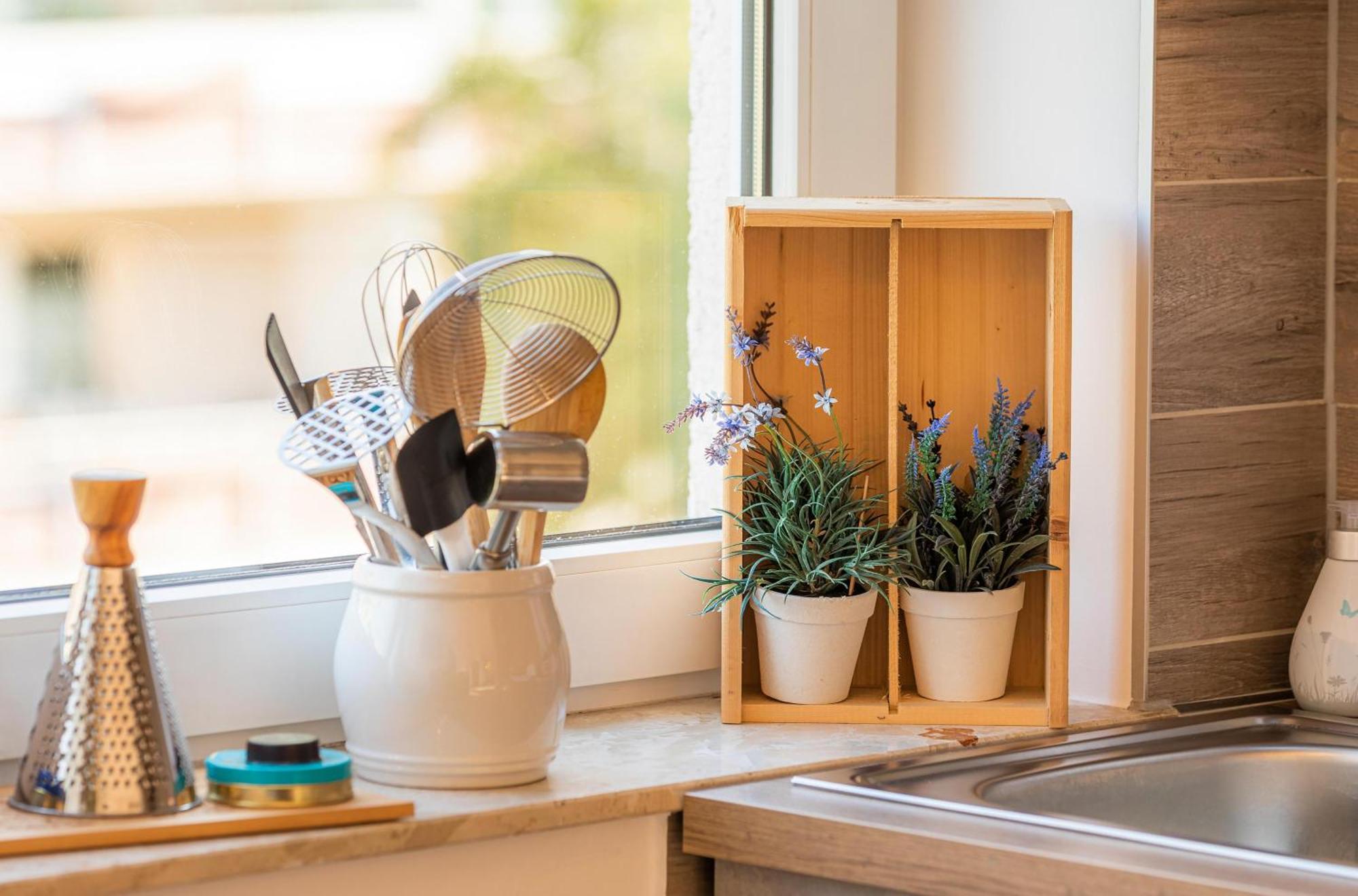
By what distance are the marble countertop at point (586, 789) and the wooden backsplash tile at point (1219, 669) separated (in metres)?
0.05

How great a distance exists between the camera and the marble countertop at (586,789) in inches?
34.8

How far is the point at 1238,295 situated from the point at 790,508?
0.47 metres

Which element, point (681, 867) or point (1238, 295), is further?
point (1238, 295)

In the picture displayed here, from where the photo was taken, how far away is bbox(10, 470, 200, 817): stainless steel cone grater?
0.94 metres

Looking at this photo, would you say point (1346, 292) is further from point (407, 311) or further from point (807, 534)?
point (407, 311)

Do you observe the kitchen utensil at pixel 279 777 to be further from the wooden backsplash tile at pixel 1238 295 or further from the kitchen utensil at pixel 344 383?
the wooden backsplash tile at pixel 1238 295

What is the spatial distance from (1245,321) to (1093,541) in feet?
0.81

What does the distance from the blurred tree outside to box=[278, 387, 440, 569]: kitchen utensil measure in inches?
10.9

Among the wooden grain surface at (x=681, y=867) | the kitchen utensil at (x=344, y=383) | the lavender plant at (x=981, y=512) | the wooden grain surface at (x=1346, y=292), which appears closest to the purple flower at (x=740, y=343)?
the lavender plant at (x=981, y=512)

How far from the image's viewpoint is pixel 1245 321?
1393mm

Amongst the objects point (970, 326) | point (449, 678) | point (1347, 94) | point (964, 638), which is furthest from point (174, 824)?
point (1347, 94)

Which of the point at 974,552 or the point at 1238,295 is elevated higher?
the point at 1238,295

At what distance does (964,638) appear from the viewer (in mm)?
1289

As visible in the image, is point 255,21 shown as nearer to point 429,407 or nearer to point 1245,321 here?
point 429,407
